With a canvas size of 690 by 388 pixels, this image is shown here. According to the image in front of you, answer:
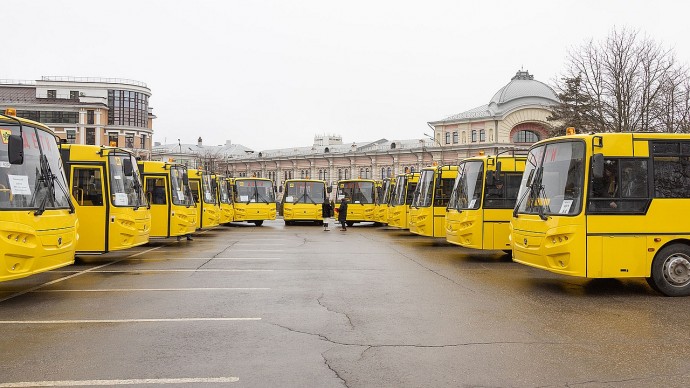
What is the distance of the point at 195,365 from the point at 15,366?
1752 millimetres

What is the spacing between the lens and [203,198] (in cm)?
2647

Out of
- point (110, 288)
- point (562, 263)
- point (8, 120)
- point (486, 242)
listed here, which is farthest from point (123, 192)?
point (562, 263)

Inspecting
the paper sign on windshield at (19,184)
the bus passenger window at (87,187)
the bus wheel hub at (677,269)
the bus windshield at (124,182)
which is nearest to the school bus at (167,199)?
the bus windshield at (124,182)

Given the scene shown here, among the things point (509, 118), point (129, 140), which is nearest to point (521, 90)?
point (509, 118)

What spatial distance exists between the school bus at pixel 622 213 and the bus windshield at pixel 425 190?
10.3 meters

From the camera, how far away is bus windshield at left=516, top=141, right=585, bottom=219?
34.9 ft

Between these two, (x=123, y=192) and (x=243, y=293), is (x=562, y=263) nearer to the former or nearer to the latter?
(x=243, y=293)

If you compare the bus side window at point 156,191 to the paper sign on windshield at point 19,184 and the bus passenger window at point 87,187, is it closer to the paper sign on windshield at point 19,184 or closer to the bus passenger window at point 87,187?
the bus passenger window at point 87,187

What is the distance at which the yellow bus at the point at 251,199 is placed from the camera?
1384 inches

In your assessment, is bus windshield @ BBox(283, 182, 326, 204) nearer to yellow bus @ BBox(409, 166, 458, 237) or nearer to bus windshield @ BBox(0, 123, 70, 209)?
yellow bus @ BBox(409, 166, 458, 237)

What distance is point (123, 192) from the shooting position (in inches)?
576

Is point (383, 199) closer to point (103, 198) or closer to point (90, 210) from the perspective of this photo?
point (103, 198)

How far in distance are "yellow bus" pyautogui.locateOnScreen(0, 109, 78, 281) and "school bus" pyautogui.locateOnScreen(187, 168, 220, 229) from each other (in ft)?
47.2

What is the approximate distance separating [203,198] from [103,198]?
12364mm
